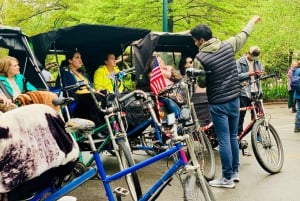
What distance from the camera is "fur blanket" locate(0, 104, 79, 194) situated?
346 cm

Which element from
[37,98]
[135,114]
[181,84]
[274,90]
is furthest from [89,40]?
[274,90]

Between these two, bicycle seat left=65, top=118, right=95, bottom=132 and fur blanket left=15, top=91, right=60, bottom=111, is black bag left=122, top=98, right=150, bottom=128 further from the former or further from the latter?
bicycle seat left=65, top=118, right=95, bottom=132

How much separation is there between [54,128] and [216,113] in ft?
9.13

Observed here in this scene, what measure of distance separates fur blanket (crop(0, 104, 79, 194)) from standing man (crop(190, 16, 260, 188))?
2606 millimetres

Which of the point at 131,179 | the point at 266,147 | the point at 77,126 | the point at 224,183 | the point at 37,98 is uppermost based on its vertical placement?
the point at 37,98

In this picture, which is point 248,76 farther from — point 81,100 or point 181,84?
point 81,100

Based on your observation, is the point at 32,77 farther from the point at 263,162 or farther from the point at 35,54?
the point at 263,162

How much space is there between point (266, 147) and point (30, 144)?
4.18 meters

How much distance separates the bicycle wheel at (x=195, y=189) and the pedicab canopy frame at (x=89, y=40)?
11.7 ft

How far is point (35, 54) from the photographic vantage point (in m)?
7.29

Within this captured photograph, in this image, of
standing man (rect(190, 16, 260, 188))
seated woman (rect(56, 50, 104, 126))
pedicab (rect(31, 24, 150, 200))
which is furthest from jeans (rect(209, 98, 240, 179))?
seated woman (rect(56, 50, 104, 126))

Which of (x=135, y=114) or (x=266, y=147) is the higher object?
(x=135, y=114)

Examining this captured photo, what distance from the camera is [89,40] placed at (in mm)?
8031

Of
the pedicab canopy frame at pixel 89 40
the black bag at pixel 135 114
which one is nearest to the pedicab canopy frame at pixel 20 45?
the pedicab canopy frame at pixel 89 40
